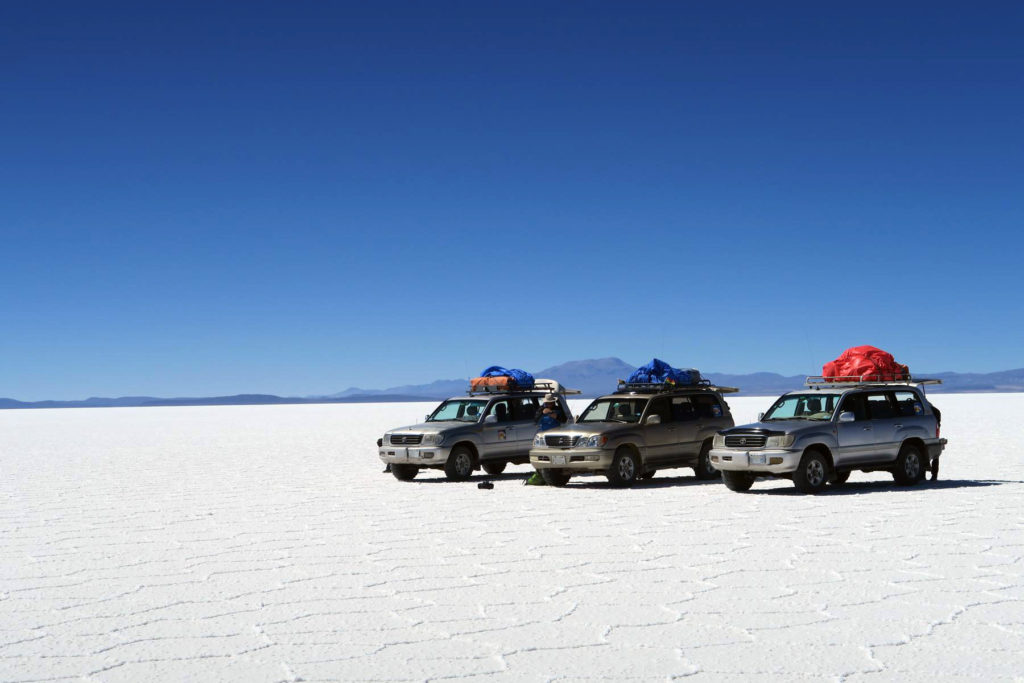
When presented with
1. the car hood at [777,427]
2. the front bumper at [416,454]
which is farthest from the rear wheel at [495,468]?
the car hood at [777,427]

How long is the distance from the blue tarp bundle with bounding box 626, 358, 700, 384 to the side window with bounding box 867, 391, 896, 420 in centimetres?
→ 347

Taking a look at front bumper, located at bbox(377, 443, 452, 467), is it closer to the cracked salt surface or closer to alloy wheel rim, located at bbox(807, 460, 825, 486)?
the cracked salt surface

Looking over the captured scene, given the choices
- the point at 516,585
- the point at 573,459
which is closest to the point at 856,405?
the point at 573,459

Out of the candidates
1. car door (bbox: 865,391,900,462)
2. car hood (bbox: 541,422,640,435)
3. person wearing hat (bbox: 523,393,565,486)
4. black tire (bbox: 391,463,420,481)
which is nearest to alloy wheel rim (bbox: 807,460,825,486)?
car door (bbox: 865,391,900,462)

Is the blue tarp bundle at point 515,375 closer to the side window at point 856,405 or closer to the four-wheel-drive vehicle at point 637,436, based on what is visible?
the four-wheel-drive vehicle at point 637,436

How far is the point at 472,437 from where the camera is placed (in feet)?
70.1

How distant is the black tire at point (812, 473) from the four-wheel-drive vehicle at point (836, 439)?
0.02m

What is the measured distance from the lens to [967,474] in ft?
69.7

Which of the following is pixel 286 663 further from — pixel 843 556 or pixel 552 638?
pixel 843 556

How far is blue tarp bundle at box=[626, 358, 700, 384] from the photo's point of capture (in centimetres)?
2130

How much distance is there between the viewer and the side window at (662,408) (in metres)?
20.2

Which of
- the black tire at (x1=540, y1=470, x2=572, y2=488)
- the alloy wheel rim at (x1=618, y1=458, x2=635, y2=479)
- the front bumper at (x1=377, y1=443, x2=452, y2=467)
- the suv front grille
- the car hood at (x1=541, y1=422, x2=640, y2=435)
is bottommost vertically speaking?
the black tire at (x1=540, y1=470, x2=572, y2=488)

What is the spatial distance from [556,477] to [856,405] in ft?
16.8

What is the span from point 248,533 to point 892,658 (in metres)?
8.35
